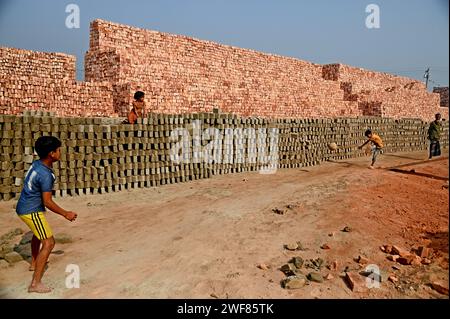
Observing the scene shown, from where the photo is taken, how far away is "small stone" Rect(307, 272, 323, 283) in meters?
3.84

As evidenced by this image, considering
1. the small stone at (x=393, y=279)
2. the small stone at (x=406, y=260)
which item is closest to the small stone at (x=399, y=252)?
the small stone at (x=406, y=260)

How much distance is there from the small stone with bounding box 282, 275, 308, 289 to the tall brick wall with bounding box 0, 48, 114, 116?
9334 mm

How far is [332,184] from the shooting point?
8.48 meters

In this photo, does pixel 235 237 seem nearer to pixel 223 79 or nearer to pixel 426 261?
pixel 426 261

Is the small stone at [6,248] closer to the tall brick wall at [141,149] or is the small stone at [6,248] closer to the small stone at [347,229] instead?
the tall brick wall at [141,149]

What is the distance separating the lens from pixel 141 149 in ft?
27.5

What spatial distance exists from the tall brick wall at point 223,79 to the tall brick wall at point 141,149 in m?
3.94

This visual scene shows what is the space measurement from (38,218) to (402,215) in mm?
5774

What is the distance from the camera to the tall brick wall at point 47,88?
403 inches

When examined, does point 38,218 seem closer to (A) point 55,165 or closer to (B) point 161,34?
(A) point 55,165

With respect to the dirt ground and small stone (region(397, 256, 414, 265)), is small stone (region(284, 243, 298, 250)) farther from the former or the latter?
small stone (region(397, 256, 414, 265))

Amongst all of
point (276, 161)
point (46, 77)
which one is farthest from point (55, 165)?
point (276, 161)

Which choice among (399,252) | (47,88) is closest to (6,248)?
(399,252)
